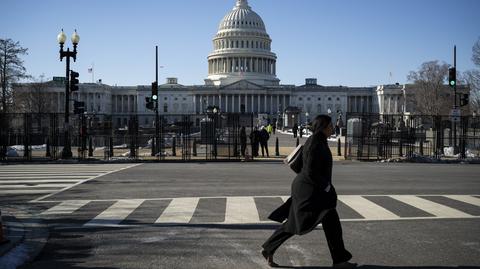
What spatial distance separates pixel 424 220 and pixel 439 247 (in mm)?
2325

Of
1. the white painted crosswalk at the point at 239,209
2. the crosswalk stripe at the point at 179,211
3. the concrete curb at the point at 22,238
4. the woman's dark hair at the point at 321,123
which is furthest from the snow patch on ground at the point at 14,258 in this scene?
the woman's dark hair at the point at 321,123

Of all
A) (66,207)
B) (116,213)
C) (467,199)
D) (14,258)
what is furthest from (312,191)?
(467,199)

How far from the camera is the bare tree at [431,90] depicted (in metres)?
95.4

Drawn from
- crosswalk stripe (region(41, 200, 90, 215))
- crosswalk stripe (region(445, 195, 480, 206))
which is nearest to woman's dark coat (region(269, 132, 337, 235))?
crosswalk stripe (region(41, 200, 90, 215))

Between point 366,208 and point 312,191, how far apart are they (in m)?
5.54

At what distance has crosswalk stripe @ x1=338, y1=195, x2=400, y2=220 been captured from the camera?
1127 centimetres

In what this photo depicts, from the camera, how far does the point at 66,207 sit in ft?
41.9

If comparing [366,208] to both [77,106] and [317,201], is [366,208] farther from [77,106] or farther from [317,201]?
[77,106]

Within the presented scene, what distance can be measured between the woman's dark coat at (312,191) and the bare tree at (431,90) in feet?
296

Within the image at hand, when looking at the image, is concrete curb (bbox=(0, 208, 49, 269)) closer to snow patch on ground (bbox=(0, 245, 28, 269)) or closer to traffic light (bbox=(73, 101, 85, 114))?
snow patch on ground (bbox=(0, 245, 28, 269))

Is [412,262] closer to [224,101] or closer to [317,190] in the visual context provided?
[317,190]

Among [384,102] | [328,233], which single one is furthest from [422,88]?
[328,233]

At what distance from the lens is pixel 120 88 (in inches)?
6831

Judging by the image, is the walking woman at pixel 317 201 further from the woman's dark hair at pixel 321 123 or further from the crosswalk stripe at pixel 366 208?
the crosswalk stripe at pixel 366 208
